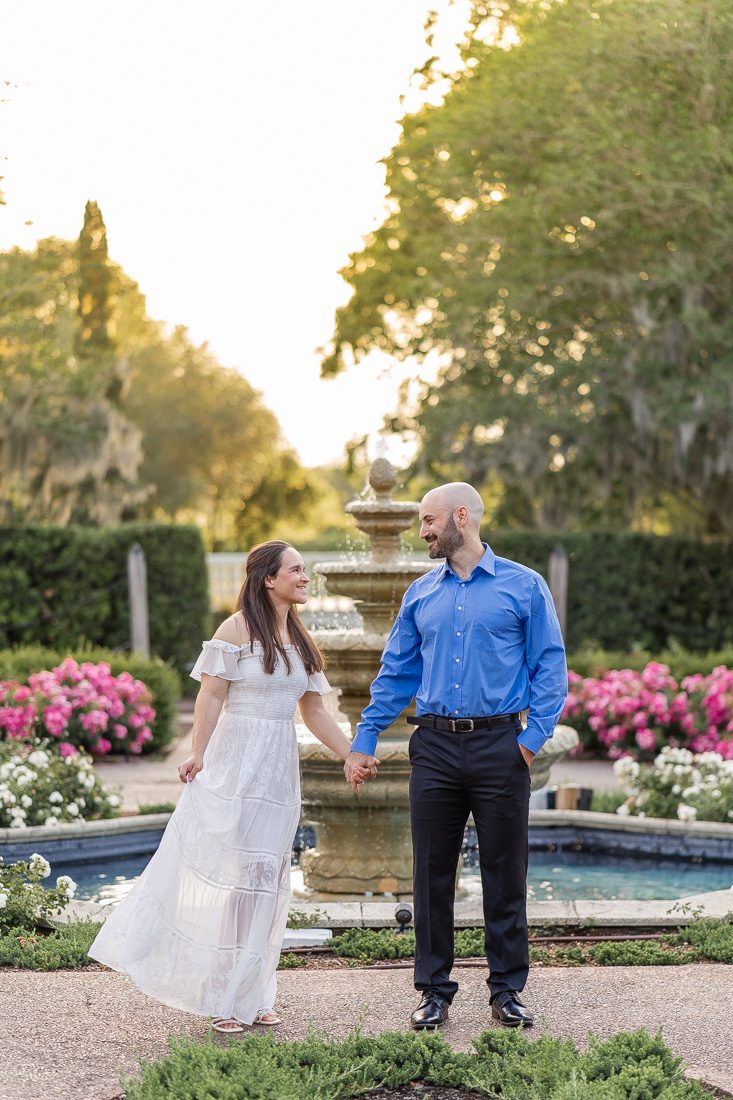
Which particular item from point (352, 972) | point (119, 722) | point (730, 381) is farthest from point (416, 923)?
point (730, 381)

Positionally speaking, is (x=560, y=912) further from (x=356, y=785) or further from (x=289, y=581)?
(x=289, y=581)

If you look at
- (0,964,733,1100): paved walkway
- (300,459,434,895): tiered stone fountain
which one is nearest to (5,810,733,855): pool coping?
(300,459,434,895): tiered stone fountain

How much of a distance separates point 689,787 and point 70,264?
20.5 metres

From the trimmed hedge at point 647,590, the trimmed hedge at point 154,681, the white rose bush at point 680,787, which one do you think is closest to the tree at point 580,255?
the trimmed hedge at point 647,590

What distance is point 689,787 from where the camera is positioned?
9.05 m

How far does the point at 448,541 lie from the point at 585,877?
13.8 ft

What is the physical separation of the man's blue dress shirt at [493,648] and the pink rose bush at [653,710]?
704cm

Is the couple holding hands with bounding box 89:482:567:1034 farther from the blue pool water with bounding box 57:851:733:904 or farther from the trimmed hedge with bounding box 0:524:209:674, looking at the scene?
the trimmed hedge with bounding box 0:524:209:674

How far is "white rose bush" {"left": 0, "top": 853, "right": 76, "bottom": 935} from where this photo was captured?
620 cm

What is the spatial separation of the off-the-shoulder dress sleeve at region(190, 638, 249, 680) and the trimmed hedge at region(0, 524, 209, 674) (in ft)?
42.4

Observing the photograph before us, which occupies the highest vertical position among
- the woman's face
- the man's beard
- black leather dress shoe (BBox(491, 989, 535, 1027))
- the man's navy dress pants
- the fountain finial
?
the fountain finial

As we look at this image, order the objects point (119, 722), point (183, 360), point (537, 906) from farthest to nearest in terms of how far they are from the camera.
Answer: point (183, 360)
point (119, 722)
point (537, 906)

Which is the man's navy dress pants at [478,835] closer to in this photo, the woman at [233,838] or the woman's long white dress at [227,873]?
the woman at [233,838]

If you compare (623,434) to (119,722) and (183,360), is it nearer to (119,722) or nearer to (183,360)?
(119,722)
